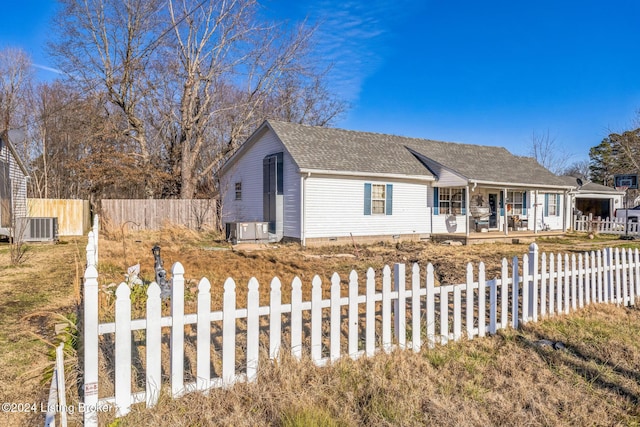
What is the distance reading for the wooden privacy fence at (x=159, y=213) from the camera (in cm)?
1773

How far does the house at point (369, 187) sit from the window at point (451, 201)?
45 millimetres

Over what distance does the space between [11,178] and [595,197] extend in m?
32.7

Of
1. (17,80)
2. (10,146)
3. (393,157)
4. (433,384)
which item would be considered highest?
(17,80)

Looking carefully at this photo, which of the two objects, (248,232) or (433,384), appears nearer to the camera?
(433,384)

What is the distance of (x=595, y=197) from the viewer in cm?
2697

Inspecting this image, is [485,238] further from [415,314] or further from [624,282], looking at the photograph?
[415,314]

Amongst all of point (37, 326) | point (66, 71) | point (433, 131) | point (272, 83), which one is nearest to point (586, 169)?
point (433, 131)

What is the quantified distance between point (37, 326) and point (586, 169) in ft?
209

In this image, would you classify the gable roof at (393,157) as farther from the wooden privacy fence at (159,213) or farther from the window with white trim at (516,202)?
the wooden privacy fence at (159,213)

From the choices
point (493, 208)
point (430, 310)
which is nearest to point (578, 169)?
point (493, 208)

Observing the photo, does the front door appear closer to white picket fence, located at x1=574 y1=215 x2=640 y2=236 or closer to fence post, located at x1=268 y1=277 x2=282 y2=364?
white picket fence, located at x1=574 y1=215 x2=640 y2=236

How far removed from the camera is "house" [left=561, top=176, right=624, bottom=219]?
25.5 meters

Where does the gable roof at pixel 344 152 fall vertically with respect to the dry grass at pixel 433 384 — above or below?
above

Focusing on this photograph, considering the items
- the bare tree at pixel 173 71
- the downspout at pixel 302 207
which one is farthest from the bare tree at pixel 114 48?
the downspout at pixel 302 207
